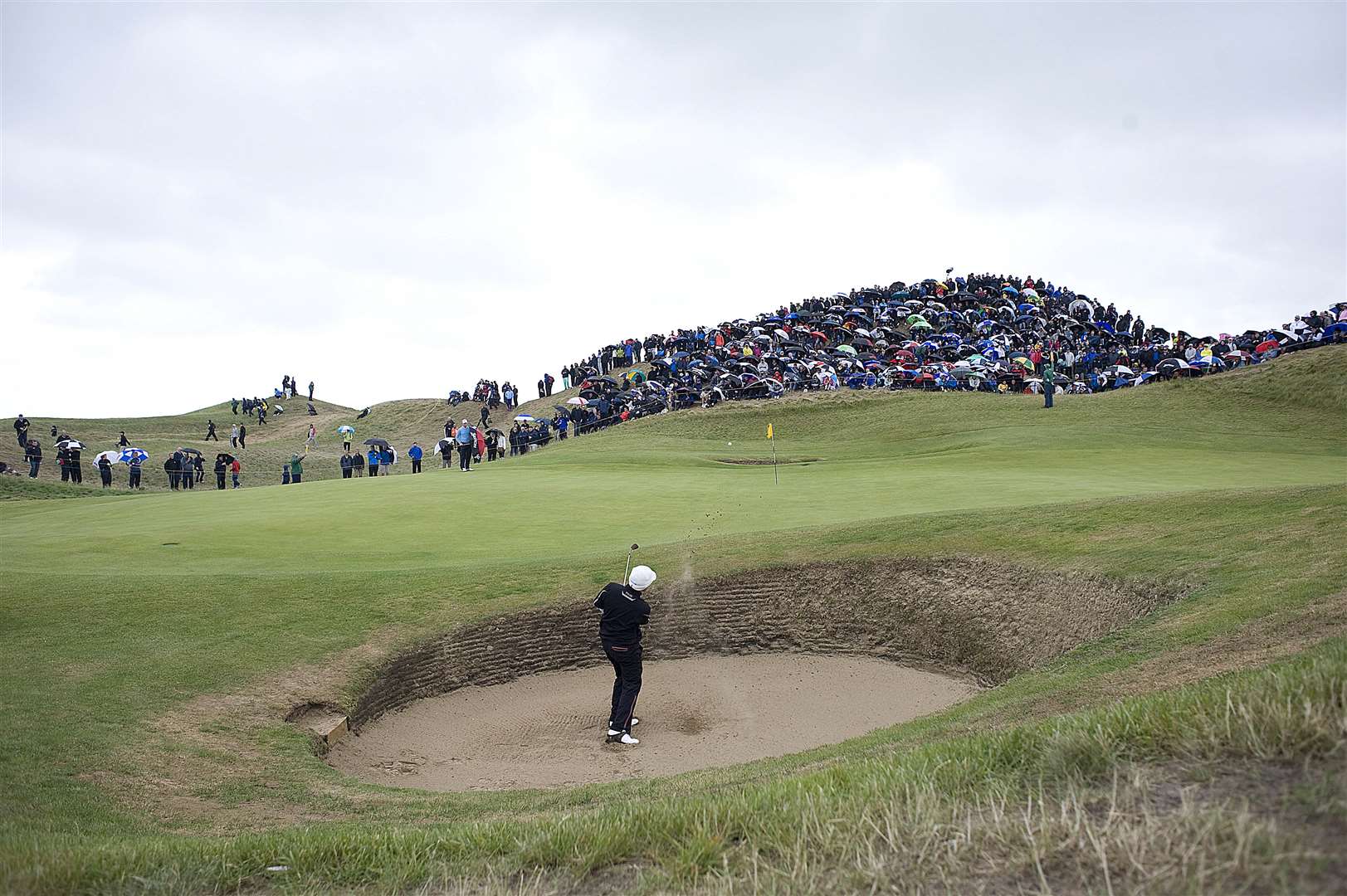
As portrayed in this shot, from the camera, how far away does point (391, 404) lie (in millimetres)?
83625

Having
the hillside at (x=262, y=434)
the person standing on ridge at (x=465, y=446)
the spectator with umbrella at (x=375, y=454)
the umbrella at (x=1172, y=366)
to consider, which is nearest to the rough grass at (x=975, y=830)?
the person standing on ridge at (x=465, y=446)

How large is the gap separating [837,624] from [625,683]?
4.58m

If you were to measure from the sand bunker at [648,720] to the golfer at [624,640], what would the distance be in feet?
1.12

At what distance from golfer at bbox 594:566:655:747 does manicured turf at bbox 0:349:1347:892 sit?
3.11 m

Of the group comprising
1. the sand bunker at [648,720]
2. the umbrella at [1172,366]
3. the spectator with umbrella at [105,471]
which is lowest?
the sand bunker at [648,720]

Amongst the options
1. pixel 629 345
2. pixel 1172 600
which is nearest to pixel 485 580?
pixel 1172 600

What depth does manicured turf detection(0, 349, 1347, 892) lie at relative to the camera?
5.66 m

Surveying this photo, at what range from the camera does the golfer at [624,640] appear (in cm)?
1260

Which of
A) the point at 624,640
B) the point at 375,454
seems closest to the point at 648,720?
the point at 624,640

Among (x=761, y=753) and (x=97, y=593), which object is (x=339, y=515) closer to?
(x=97, y=593)

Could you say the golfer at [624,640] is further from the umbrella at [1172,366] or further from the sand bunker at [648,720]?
the umbrella at [1172,366]

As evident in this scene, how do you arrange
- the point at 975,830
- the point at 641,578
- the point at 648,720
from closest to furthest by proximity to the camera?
the point at 975,830, the point at 641,578, the point at 648,720

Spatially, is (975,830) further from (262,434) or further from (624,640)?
(262,434)

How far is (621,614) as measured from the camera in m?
12.7
